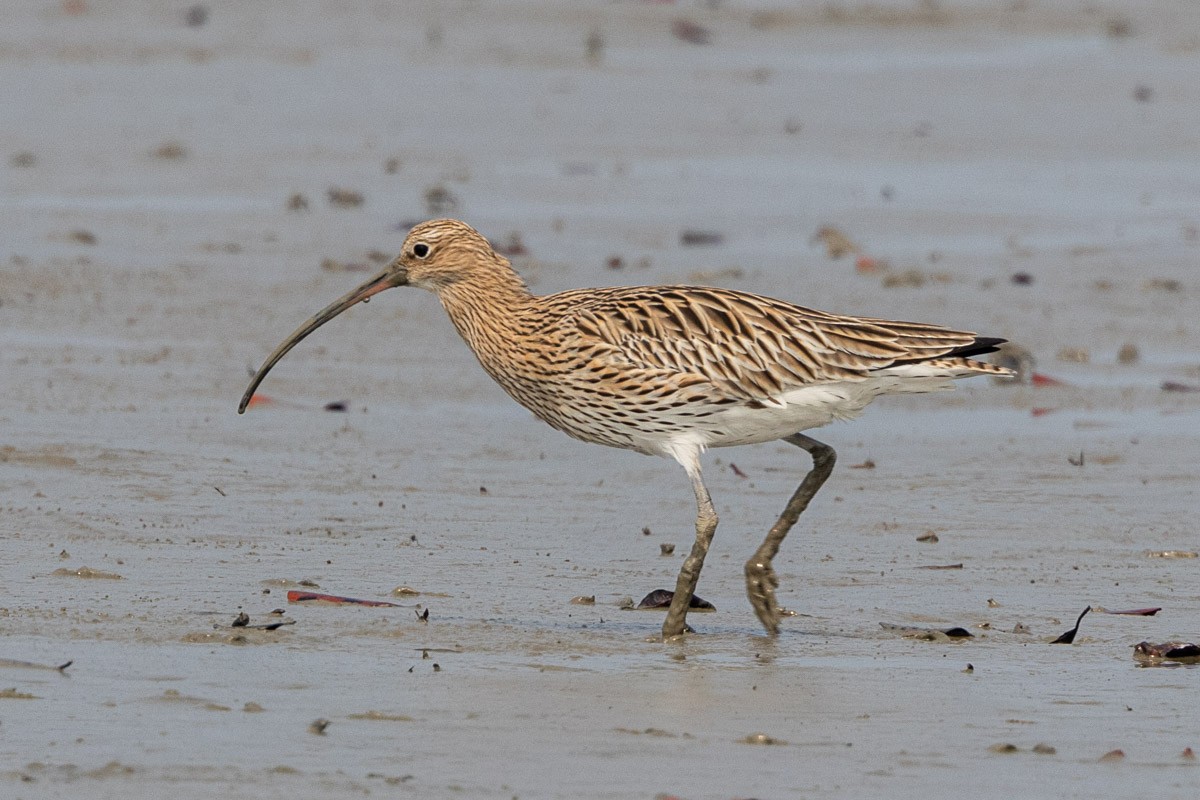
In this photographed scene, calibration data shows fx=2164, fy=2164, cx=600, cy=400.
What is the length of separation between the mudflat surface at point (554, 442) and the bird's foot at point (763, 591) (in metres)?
0.10

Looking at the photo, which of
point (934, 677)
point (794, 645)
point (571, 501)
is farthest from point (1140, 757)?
point (571, 501)

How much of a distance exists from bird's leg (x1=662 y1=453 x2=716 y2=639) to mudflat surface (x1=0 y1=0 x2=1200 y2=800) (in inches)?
4.3

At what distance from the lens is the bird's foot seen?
7.33 m

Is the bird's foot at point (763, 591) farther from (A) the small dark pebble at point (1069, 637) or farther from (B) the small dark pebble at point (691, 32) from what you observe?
(B) the small dark pebble at point (691, 32)

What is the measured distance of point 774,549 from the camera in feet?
25.2

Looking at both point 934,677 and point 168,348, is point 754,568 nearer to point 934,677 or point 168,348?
point 934,677

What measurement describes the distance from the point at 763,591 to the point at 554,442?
9.63 feet

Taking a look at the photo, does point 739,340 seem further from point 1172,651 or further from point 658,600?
point 1172,651

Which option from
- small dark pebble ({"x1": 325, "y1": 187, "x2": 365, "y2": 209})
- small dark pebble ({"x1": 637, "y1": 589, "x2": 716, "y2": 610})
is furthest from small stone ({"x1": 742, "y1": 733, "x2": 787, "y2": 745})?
small dark pebble ({"x1": 325, "y1": 187, "x2": 365, "y2": 209})

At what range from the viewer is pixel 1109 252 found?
47.3 ft

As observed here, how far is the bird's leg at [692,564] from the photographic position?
23.5 ft

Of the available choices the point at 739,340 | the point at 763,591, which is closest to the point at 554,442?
the point at 739,340

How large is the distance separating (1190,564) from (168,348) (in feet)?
18.4

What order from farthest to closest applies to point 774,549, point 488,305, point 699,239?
point 699,239, point 488,305, point 774,549
